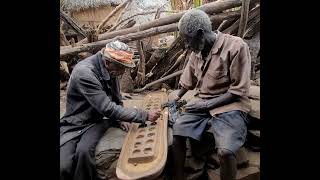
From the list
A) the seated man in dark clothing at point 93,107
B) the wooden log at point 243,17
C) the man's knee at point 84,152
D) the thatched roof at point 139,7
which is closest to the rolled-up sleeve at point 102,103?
the seated man in dark clothing at point 93,107

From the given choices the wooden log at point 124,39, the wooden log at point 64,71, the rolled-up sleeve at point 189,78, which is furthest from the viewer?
the wooden log at point 64,71

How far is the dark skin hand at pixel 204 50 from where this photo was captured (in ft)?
7.03

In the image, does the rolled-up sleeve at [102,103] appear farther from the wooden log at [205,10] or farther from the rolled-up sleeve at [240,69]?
the wooden log at [205,10]

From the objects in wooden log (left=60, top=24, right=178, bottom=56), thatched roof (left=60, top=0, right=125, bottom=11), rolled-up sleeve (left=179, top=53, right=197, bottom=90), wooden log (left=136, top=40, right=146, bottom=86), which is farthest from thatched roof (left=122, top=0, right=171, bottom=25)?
rolled-up sleeve (left=179, top=53, right=197, bottom=90)

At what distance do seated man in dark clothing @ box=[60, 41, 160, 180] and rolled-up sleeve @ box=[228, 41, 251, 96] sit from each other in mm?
559

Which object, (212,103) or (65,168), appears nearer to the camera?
(65,168)

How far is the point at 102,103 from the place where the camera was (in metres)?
2.18

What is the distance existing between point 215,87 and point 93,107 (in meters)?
0.85

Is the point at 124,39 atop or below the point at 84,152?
atop

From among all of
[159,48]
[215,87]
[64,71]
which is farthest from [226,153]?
[159,48]

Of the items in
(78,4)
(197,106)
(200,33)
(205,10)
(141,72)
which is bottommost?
(141,72)

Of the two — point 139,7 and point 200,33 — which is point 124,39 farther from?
point 139,7

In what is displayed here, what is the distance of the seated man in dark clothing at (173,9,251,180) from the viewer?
2078 millimetres
